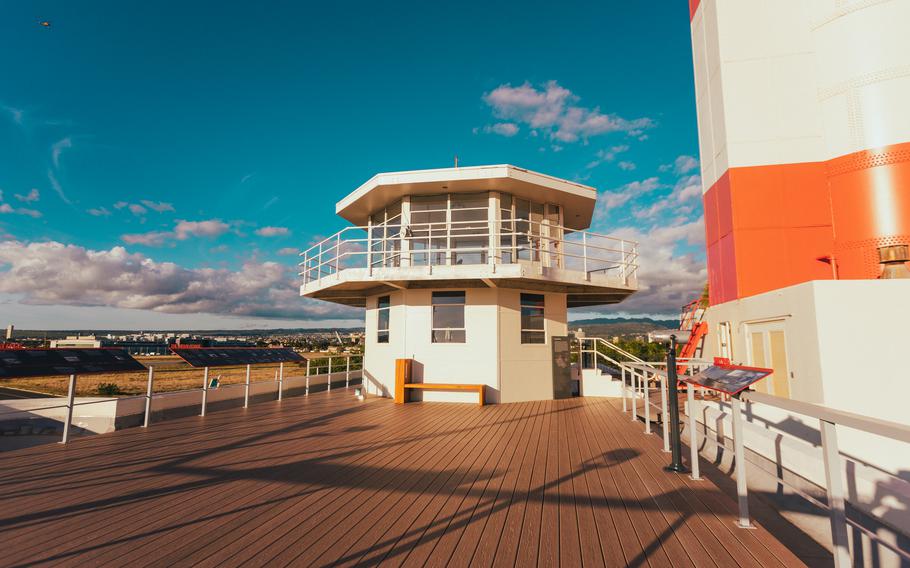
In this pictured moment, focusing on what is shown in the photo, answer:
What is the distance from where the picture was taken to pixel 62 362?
654 centimetres

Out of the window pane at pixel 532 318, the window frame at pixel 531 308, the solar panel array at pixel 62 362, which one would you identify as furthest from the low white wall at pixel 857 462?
the solar panel array at pixel 62 362

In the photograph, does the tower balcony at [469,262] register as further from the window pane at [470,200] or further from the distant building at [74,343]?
the distant building at [74,343]

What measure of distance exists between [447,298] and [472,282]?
3.38 feet

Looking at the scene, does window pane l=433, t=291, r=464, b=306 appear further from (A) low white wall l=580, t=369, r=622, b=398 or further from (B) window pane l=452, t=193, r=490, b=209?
(A) low white wall l=580, t=369, r=622, b=398

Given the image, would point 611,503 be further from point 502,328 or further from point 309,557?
point 502,328

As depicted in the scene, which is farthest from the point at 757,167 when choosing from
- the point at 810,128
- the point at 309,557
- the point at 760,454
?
the point at 309,557

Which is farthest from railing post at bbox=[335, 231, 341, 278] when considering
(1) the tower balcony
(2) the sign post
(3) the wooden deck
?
(2) the sign post

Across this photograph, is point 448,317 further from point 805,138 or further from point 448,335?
point 805,138

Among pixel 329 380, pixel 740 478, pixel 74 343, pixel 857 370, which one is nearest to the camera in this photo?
pixel 740 478

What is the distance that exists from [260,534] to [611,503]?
3512 millimetres

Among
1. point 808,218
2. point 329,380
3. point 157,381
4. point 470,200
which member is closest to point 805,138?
point 808,218

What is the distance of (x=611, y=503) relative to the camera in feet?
13.7

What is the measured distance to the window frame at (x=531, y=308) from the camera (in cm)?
1156

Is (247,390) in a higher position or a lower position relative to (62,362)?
lower
